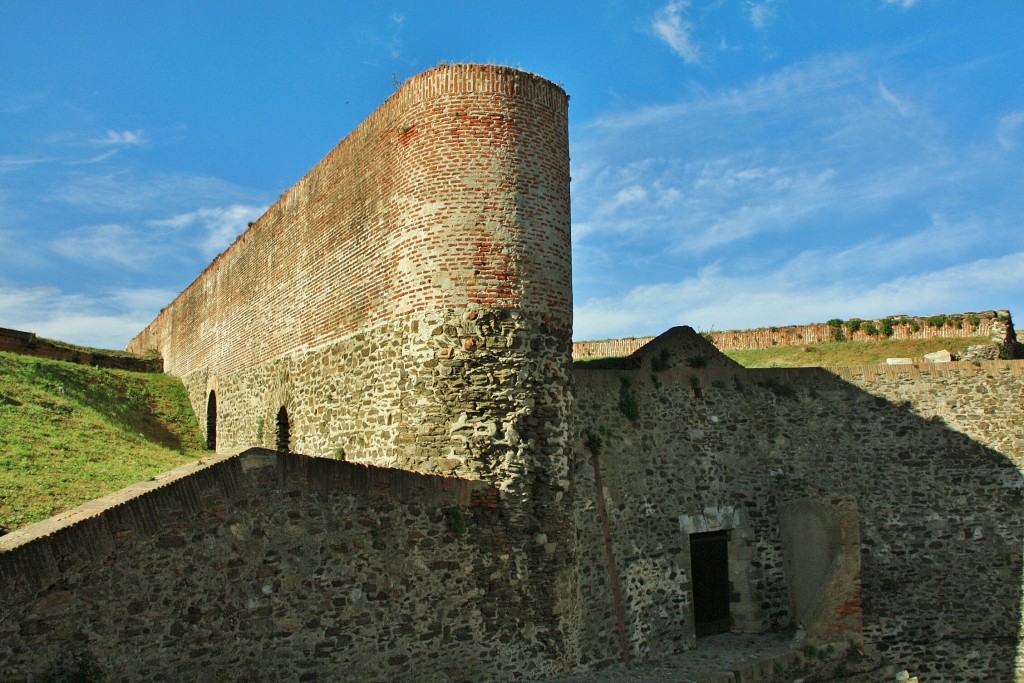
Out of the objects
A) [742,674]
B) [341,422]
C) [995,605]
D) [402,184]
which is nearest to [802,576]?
[742,674]

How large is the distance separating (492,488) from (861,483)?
26.3 ft

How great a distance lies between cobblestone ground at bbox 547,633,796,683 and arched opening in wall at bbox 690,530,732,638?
29cm

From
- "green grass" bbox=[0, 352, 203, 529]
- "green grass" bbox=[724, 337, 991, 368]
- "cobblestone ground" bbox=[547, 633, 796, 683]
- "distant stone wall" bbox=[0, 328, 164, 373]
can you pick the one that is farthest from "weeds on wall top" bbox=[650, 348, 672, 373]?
"distant stone wall" bbox=[0, 328, 164, 373]

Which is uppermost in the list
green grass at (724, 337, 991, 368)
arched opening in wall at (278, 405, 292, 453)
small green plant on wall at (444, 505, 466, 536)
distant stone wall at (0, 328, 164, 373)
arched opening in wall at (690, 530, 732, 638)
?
distant stone wall at (0, 328, 164, 373)

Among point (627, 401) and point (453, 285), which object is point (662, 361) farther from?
point (453, 285)

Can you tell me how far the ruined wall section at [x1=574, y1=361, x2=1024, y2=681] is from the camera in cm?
1323

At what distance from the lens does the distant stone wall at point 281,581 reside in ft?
23.6

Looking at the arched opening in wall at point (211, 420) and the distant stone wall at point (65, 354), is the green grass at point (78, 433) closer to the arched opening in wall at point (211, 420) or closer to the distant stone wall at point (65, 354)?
the arched opening in wall at point (211, 420)

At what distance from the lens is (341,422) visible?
1299cm

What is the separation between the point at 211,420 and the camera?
21750 mm

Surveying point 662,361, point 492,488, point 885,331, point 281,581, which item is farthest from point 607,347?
point 281,581

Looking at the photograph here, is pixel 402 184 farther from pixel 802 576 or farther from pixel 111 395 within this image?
pixel 111 395

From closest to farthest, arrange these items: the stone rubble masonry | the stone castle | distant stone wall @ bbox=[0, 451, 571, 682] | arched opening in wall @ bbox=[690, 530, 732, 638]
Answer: distant stone wall @ bbox=[0, 451, 571, 682], the stone castle, arched opening in wall @ bbox=[690, 530, 732, 638], the stone rubble masonry

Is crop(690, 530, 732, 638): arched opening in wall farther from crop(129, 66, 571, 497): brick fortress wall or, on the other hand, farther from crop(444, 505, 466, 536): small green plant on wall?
crop(444, 505, 466, 536): small green plant on wall
